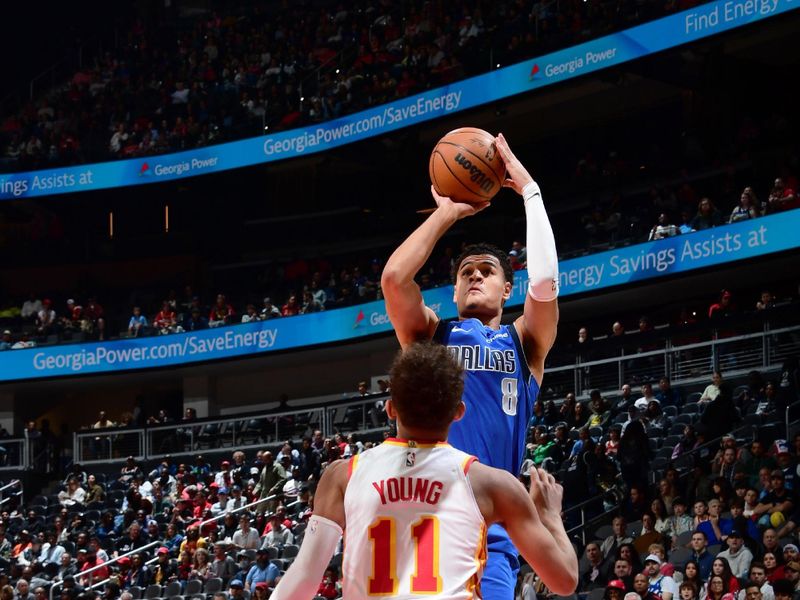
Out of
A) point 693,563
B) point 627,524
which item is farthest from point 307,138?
point 693,563

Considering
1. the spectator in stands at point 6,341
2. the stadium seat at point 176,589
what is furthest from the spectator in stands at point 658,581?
the spectator in stands at point 6,341

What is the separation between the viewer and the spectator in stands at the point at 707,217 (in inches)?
877

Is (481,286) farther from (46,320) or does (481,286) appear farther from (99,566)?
(46,320)

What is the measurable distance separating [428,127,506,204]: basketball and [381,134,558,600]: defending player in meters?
0.12

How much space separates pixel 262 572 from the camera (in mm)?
17266

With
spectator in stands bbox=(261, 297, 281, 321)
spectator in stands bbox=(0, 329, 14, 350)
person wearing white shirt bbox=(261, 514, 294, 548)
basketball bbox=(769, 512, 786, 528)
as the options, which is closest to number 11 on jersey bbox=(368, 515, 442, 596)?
basketball bbox=(769, 512, 786, 528)

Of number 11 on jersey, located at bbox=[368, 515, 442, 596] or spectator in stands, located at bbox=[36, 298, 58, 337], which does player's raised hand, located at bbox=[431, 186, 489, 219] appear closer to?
number 11 on jersey, located at bbox=[368, 515, 442, 596]

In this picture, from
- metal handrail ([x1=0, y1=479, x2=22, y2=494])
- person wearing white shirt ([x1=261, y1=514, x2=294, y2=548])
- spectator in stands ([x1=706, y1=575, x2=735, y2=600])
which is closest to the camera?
spectator in stands ([x1=706, y1=575, x2=735, y2=600])

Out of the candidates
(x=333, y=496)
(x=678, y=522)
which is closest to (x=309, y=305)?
(x=678, y=522)

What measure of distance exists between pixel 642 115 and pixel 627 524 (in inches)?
631

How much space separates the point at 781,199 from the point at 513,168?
1665 cm

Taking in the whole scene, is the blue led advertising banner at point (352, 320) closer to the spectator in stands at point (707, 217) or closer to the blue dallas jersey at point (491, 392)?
the spectator in stands at point (707, 217)

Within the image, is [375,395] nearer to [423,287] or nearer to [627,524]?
[423,287]

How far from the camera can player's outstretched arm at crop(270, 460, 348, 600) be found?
3.72 meters
